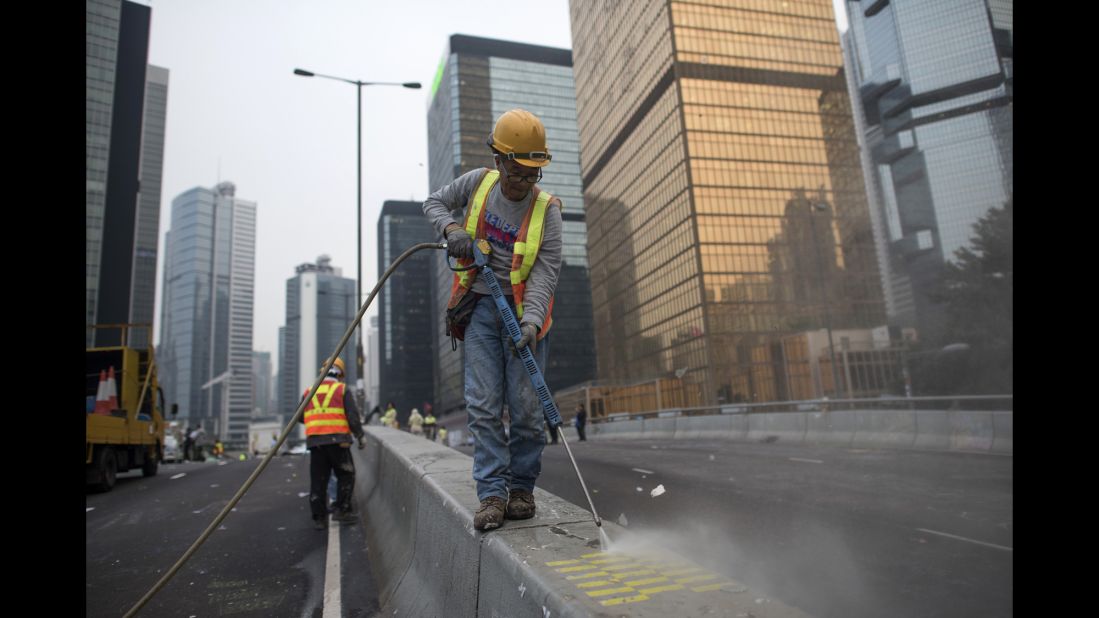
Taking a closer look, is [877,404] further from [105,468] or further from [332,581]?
[332,581]

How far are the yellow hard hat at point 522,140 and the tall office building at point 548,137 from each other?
3819 centimetres

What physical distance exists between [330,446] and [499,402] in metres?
4.12

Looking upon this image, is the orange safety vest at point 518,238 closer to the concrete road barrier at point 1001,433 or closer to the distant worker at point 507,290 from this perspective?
the distant worker at point 507,290

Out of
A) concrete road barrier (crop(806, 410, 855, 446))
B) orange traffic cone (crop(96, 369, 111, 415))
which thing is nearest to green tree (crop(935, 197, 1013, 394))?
concrete road barrier (crop(806, 410, 855, 446))

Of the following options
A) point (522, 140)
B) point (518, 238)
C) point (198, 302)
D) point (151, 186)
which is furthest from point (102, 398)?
point (198, 302)

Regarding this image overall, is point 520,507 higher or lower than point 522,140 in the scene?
lower

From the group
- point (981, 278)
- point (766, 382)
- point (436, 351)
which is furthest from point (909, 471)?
point (436, 351)

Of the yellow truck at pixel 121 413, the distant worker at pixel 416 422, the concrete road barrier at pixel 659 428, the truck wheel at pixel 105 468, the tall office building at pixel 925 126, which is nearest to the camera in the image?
the truck wheel at pixel 105 468

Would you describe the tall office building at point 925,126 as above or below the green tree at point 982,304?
above

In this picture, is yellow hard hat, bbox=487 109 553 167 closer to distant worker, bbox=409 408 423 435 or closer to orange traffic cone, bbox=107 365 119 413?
orange traffic cone, bbox=107 365 119 413

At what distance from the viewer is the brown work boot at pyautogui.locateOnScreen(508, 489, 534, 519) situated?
2785 mm

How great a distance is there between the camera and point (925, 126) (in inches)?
4038

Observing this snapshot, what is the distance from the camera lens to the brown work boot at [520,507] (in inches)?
110

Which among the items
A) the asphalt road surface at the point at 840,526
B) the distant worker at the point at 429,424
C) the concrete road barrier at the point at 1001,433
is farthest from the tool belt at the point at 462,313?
the distant worker at the point at 429,424
